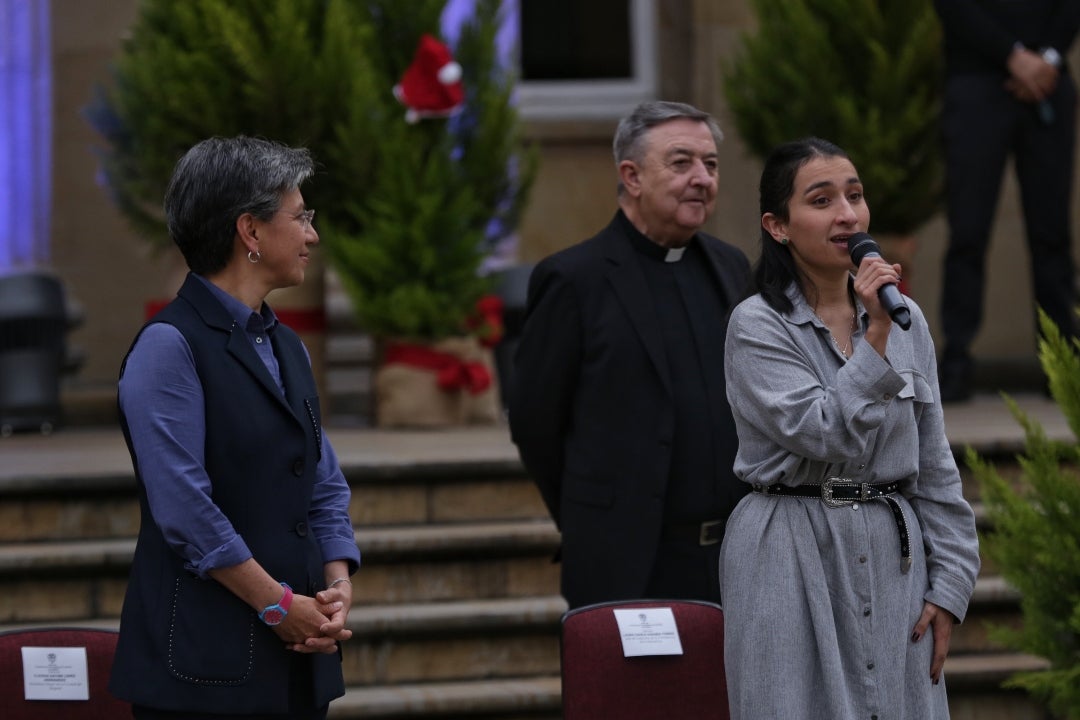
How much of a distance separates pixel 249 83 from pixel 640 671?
13.4 feet

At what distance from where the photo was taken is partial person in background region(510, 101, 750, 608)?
4.16m

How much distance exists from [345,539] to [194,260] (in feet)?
2.01

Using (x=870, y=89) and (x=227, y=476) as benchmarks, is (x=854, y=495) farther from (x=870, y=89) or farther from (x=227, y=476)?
(x=870, y=89)

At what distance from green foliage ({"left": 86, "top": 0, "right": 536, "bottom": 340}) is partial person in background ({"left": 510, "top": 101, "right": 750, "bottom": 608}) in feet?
8.63

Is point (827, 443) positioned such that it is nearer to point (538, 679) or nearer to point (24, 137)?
point (538, 679)

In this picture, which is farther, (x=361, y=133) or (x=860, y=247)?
(x=361, y=133)

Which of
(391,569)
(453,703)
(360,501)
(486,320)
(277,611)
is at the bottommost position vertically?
(453,703)

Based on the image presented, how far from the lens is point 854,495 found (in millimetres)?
3062

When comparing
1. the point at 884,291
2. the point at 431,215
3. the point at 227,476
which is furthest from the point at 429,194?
the point at 884,291

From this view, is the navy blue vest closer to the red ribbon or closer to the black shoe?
the red ribbon

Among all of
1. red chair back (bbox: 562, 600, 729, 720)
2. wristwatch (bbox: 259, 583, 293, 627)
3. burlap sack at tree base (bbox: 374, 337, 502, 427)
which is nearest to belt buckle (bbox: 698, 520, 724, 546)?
red chair back (bbox: 562, 600, 729, 720)

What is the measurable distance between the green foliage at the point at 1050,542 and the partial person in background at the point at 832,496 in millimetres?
1014

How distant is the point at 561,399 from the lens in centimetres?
434

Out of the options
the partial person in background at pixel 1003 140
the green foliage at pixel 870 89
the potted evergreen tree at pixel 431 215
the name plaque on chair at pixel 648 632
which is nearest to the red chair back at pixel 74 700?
the name plaque on chair at pixel 648 632
